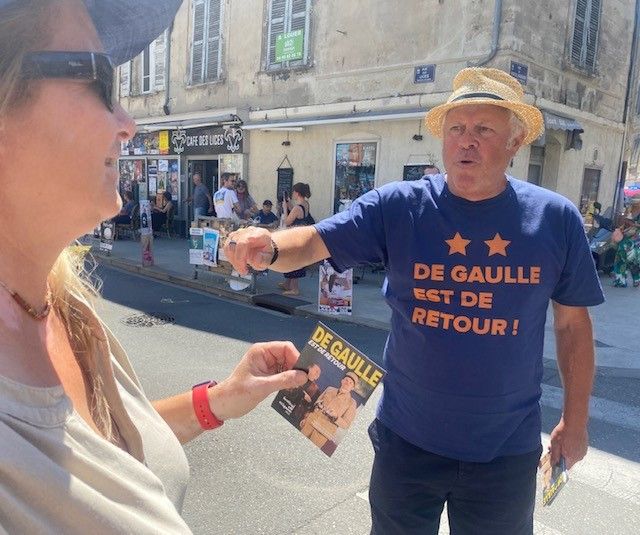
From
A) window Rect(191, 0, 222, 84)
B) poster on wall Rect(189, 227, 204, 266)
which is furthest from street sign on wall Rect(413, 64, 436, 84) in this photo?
window Rect(191, 0, 222, 84)

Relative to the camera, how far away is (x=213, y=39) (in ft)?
49.1

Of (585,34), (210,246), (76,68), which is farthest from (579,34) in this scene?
(76,68)

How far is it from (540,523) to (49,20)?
3.38 meters

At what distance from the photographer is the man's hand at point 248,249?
1878mm

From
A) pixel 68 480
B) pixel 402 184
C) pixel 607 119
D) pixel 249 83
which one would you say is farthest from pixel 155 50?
pixel 68 480

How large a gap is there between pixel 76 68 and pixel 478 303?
4.92 feet

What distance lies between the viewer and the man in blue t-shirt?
1.90m

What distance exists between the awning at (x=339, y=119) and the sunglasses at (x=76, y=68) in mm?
9814

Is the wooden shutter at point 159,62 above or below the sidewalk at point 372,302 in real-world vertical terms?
above

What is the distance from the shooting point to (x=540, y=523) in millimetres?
3014

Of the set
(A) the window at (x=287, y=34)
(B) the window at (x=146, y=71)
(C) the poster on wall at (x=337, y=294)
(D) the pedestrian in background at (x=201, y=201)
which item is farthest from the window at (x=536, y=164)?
(B) the window at (x=146, y=71)

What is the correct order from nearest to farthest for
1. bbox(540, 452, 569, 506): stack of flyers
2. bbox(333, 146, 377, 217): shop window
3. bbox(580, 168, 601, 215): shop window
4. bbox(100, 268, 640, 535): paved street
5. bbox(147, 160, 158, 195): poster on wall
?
bbox(540, 452, 569, 506): stack of flyers, bbox(100, 268, 640, 535): paved street, bbox(333, 146, 377, 217): shop window, bbox(580, 168, 601, 215): shop window, bbox(147, 160, 158, 195): poster on wall

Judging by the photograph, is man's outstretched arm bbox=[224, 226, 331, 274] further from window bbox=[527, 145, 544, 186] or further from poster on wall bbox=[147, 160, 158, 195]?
poster on wall bbox=[147, 160, 158, 195]

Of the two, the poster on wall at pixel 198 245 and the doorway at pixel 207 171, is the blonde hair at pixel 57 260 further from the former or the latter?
the doorway at pixel 207 171
